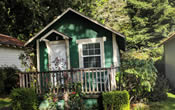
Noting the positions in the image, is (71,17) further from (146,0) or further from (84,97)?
(146,0)

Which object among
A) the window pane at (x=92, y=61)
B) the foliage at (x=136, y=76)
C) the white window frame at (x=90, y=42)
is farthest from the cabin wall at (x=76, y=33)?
the foliage at (x=136, y=76)

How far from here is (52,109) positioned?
204 inches

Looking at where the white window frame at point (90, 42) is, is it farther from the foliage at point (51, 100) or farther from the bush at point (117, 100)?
the foliage at point (51, 100)

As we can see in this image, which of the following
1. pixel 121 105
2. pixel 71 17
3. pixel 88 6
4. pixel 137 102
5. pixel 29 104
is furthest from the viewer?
pixel 88 6

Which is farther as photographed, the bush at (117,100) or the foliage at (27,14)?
the foliage at (27,14)

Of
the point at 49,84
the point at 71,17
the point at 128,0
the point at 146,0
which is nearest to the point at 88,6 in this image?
the point at 128,0

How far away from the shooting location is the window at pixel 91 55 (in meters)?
6.99

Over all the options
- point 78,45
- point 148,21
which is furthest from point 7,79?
point 148,21

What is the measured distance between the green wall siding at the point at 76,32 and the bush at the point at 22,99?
2.38 meters

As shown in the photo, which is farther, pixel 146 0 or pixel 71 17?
pixel 146 0

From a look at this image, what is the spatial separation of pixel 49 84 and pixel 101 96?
2.18m

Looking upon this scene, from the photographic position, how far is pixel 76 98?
514 centimetres

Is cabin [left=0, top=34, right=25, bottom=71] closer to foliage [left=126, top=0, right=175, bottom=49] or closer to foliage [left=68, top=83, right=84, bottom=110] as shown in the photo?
foliage [left=68, top=83, right=84, bottom=110]

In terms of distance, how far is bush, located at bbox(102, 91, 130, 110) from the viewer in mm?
4922
